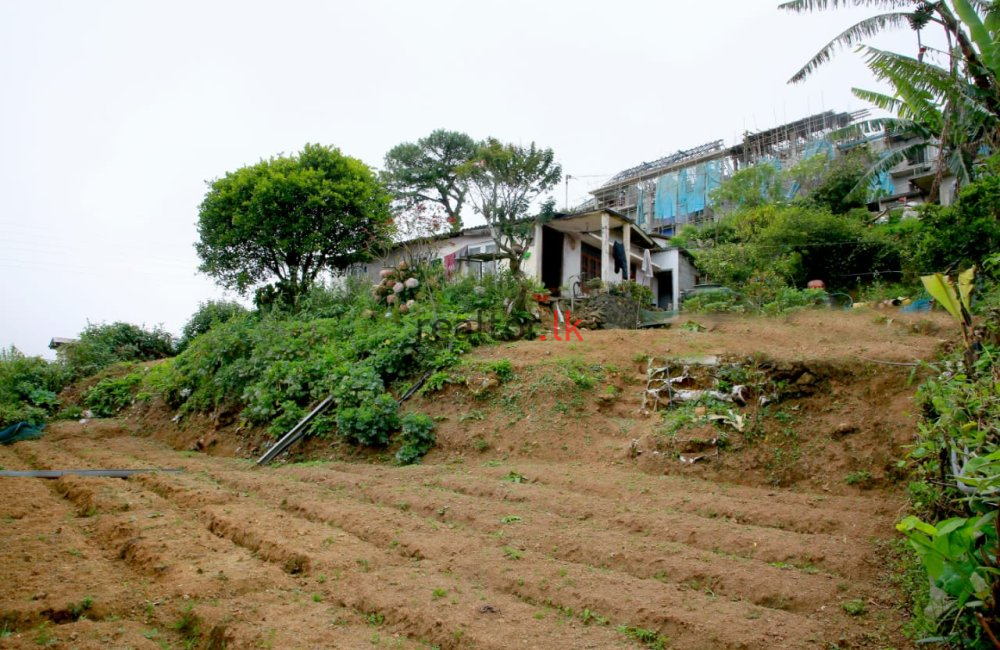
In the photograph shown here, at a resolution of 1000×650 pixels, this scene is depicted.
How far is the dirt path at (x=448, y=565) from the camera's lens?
2.93 metres

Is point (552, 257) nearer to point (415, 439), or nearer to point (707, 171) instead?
point (415, 439)

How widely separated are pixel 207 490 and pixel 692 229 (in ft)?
74.6

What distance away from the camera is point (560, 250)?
17.5 m

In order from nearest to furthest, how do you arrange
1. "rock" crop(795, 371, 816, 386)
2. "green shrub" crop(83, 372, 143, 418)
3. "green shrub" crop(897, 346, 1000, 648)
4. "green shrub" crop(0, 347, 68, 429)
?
"green shrub" crop(897, 346, 1000, 648), "rock" crop(795, 371, 816, 386), "green shrub" crop(0, 347, 68, 429), "green shrub" crop(83, 372, 143, 418)

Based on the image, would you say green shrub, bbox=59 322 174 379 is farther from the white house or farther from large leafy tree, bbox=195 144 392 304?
the white house

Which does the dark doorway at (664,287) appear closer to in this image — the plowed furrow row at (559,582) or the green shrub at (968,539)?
the plowed furrow row at (559,582)

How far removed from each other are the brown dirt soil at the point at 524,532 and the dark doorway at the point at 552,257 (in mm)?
9088

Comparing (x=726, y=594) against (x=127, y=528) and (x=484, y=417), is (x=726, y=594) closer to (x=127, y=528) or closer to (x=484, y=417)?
(x=127, y=528)

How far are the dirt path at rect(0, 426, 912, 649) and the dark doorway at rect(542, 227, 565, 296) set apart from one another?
38.3 feet

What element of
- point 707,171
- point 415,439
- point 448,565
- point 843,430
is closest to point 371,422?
point 415,439

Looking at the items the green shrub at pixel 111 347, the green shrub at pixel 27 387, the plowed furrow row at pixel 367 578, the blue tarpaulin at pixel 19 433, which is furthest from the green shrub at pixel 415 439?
the green shrub at pixel 111 347

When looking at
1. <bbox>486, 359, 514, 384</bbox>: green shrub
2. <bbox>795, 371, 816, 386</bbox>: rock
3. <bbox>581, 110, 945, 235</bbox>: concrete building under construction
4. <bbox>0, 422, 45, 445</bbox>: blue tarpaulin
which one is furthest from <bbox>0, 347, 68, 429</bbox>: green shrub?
<bbox>581, 110, 945, 235</bbox>: concrete building under construction

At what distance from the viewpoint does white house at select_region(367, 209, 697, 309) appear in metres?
15.9

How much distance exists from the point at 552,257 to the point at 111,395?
1162 cm
